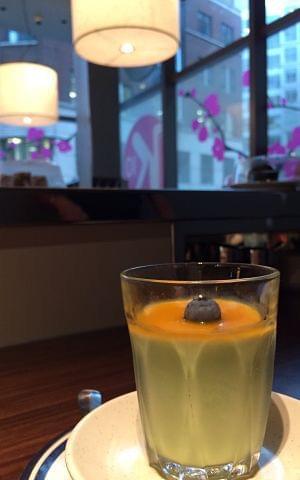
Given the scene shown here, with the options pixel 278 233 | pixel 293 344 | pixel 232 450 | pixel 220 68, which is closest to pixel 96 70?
pixel 220 68

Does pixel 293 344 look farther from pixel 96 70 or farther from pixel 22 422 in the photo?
pixel 96 70

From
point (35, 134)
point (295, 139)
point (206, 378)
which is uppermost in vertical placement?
point (35, 134)

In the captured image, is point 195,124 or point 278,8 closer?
point 278,8

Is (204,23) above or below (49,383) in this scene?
above

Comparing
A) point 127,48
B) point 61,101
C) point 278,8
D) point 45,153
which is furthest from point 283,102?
point 45,153

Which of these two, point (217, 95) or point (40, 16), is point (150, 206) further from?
point (40, 16)

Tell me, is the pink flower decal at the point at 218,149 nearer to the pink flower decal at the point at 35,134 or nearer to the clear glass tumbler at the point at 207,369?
the pink flower decal at the point at 35,134

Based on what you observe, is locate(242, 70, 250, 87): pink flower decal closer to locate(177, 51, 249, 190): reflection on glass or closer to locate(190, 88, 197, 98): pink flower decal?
locate(177, 51, 249, 190): reflection on glass

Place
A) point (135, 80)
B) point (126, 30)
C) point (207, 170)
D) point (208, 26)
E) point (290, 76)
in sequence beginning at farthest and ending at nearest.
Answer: point (135, 80) → point (207, 170) → point (208, 26) → point (290, 76) → point (126, 30)
